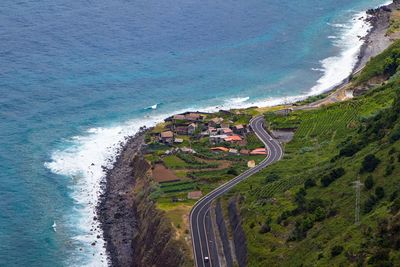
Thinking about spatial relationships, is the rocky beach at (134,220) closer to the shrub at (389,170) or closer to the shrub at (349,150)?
the shrub at (349,150)

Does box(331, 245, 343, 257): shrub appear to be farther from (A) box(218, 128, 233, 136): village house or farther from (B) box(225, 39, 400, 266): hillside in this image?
(A) box(218, 128, 233, 136): village house

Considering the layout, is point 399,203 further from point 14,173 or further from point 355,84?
point 355,84

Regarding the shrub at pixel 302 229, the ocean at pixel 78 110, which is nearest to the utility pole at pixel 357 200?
the shrub at pixel 302 229

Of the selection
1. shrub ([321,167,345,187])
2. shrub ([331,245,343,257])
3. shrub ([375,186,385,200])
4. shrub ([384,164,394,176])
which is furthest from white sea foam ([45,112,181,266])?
shrub ([384,164,394,176])

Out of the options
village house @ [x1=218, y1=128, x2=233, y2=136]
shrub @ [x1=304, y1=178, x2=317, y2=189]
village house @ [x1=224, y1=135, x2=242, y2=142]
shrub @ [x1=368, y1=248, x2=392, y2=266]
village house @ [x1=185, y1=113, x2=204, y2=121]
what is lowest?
shrub @ [x1=368, y1=248, x2=392, y2=266]

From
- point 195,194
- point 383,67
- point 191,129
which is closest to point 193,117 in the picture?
point 191,129

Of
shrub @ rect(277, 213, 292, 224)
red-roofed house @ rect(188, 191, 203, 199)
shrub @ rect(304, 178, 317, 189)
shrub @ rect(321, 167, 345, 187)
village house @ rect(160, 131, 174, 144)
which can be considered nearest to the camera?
shrub @ rect(277, 213, 292, 224)
